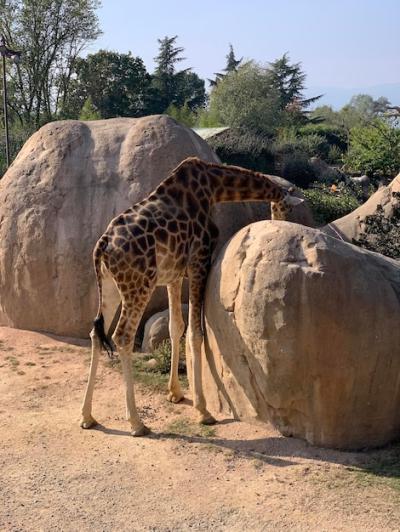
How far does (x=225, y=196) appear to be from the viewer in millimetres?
7172

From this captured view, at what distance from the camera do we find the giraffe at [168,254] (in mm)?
6359

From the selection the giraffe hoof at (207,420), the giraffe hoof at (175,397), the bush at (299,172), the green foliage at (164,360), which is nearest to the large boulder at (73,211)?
the green foliage at (164,360)

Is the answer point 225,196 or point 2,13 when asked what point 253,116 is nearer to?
point 2,13

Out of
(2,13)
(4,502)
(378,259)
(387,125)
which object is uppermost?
(2,13)

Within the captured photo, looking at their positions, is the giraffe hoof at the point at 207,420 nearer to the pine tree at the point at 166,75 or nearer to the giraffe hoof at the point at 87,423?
the giraffe hoof at the point at 87,423

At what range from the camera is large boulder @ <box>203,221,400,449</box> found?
18.6ft

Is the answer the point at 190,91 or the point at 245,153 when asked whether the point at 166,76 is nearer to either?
the point at 190,91

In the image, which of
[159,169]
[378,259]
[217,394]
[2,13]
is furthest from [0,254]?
[2,13]

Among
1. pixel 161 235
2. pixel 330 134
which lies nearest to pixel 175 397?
pixel 161 235

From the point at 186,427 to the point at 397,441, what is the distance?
6.65 feet

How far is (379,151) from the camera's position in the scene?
1827cm

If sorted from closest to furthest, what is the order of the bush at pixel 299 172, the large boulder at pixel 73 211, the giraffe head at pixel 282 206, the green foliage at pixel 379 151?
1. the giraffe head at pixel 282 206
2. the large boulder at pixel 73 211
3. the green foliage at pixel 379 151
4. the bush at pixel 299 172

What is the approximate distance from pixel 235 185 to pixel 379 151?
12284 mm

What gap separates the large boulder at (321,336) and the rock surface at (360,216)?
4.41m
